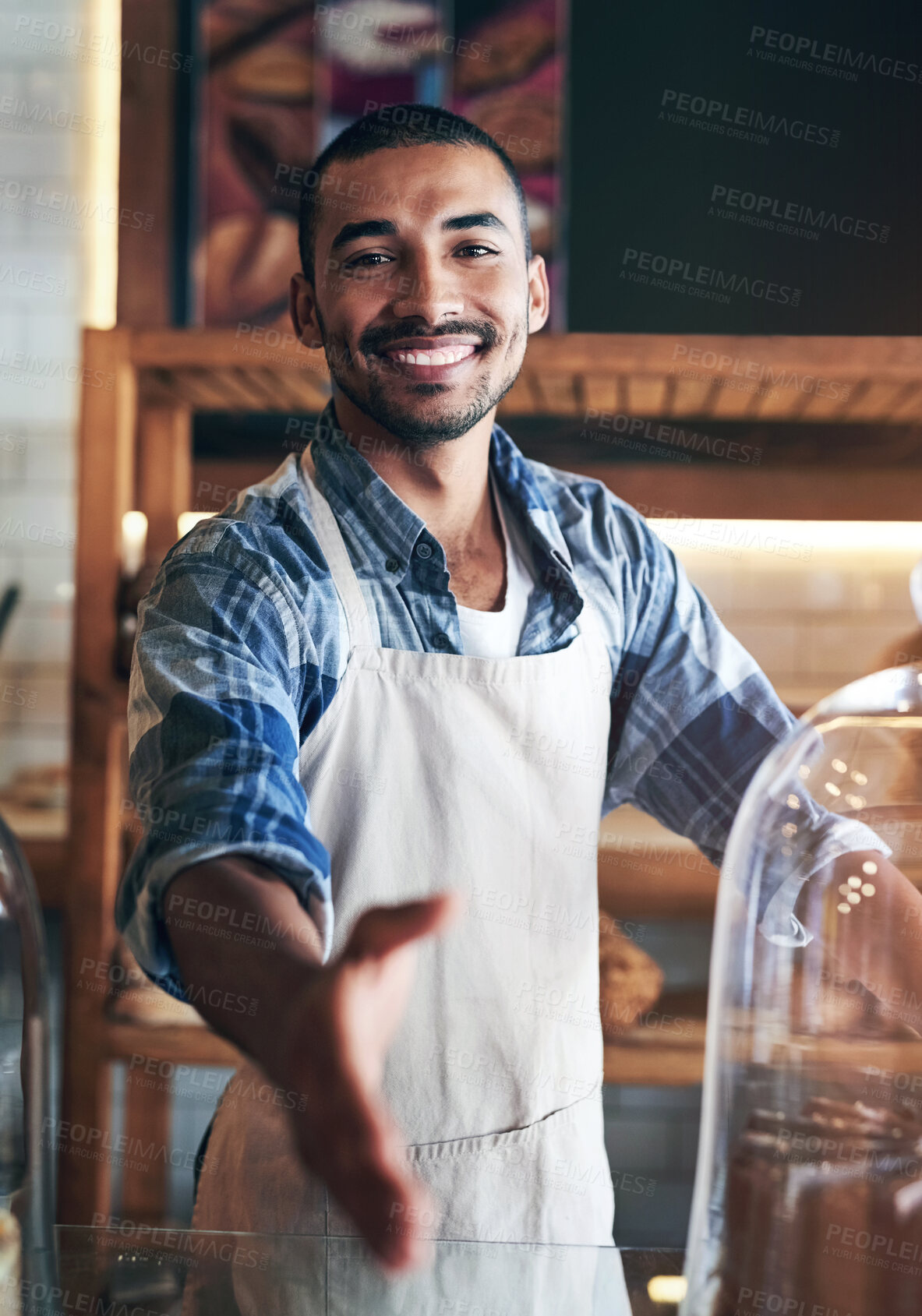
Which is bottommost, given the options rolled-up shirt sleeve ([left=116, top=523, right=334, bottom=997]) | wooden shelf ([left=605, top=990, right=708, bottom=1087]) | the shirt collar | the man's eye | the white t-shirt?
wooden shelf ([left=605, top=990, right=708, bottom=1087])

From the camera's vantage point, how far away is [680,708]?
1.22m

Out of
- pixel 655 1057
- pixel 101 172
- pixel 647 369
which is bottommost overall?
pixel 655 1057

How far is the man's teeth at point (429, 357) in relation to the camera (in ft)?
3.66

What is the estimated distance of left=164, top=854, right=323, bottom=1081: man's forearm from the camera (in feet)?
1.80

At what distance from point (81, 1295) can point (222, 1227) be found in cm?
44

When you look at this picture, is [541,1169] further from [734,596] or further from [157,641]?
[734,596]

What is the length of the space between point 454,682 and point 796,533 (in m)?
1.37

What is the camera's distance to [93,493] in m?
1.93

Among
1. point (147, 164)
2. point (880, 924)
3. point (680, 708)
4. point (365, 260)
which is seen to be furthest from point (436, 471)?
point (147, 164)

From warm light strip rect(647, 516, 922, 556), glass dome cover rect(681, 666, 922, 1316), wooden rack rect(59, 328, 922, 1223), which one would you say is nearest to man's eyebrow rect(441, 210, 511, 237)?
glass dome cover rect(681, 666, 922, 1316)

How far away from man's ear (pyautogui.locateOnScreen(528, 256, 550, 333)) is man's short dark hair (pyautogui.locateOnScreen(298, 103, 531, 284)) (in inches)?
4.5

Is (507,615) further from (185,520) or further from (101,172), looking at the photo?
(101,172)

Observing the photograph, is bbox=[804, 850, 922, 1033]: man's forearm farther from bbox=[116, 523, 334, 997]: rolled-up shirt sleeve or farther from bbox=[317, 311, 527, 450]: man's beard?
bbox=[317, 311, 527, 450]: man's beard

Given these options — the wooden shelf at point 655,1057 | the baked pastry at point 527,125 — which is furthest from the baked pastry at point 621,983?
the baked pastry at point 527,125
